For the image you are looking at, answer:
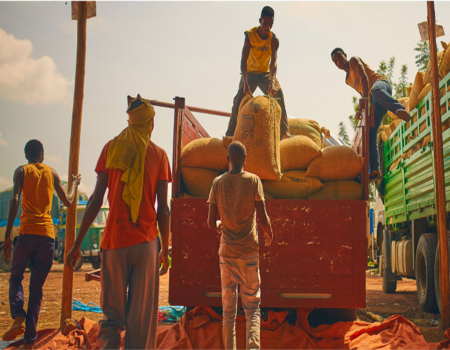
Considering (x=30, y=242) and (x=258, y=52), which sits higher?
(x=258, y=52)

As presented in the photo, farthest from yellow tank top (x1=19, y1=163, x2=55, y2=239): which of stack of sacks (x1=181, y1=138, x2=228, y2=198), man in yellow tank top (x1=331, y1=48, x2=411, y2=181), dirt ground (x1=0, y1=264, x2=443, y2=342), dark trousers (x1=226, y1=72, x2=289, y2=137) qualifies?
man in yellow tank top (x1=331, y1=48, x2=411, y2=181)

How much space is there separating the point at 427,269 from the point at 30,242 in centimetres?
454

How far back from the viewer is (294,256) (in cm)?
379

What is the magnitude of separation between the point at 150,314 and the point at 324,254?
181cm

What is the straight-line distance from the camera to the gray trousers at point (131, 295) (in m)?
2.41

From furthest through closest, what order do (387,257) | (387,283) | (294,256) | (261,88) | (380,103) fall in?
(387,283) < (387,257) < (380,103) < (261,88) < (294,256)

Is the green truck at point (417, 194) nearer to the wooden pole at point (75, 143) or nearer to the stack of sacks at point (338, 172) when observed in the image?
the stack of sacks at point (338, 172)

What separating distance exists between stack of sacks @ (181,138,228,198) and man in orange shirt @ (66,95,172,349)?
144 centimetres

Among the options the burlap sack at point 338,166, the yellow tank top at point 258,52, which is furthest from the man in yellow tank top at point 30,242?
the yellow tank top at point 258,52

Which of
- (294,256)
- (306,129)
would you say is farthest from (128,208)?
(306,129)

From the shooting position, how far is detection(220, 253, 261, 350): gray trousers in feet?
10.6

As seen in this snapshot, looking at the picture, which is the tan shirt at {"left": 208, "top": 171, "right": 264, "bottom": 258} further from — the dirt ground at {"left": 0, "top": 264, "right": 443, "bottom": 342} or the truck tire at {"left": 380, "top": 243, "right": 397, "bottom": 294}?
the truck tire at {"left": 380, "top": 243, "right": 397, "bottom": 294}

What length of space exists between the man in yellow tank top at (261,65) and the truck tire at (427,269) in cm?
233

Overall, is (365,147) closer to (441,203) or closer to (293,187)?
(293,187)
